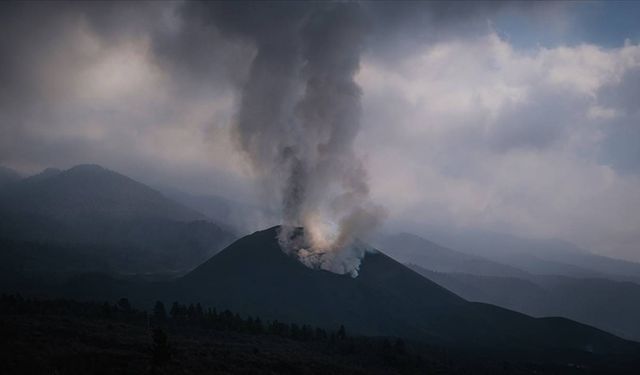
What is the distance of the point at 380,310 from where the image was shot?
581ft

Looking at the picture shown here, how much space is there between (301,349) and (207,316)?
33.8 meters

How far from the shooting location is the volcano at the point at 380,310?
525 feet

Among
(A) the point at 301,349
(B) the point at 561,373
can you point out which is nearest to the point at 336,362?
(A) the point at 301,349

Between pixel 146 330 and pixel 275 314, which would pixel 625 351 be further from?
pixel 146 330

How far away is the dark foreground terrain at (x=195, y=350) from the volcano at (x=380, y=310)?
82.9 ft

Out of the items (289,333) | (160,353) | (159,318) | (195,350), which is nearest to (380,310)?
(289,333)

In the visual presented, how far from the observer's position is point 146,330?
99.1 meters

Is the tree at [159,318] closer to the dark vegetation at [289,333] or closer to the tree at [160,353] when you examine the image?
the dark vegetation at [289,333]

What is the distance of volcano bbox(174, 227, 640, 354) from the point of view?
525ft

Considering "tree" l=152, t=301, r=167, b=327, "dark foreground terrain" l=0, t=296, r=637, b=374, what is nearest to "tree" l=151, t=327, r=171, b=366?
"dark foreground terrain" l=0, t=296, r=637, b=374

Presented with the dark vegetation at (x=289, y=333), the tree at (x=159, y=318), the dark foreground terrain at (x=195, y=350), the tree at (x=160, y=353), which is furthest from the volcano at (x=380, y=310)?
the tree at (x=160, y=353)

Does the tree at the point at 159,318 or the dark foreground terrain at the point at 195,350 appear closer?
the dark foreground terrain at the point at 195,350

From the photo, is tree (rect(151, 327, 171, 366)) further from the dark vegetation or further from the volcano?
the volcano

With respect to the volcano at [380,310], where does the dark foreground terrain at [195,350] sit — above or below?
below
